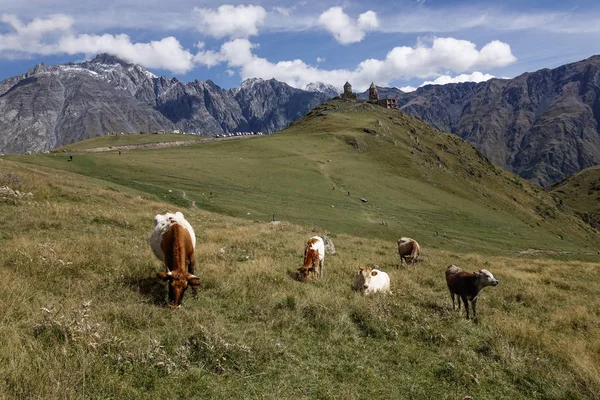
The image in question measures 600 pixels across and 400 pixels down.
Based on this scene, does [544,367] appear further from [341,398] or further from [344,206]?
[344,206]

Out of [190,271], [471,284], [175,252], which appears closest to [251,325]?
[190,271]

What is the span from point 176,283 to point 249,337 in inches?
104

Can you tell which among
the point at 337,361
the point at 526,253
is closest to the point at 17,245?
the point at 337,361

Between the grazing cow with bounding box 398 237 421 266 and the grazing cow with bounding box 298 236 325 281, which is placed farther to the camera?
the grazing cow with bounding box 398 237 421 266

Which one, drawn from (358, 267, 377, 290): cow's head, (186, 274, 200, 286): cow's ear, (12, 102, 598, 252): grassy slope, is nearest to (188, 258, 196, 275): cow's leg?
(186, 274, 200, 286): cow's ear

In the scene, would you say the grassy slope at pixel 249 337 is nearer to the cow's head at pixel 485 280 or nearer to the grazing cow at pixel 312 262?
the grazing cow at pixel 312 262

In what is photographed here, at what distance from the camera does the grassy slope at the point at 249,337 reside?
6379mm

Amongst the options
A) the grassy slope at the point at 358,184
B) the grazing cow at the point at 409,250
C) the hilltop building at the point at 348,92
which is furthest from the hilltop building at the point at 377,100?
the grazing cow at the point at 409,250

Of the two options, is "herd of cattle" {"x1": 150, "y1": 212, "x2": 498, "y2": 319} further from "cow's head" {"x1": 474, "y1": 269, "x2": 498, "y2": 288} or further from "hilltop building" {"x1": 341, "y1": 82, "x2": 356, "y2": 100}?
"hilltop building" {"x1": 341, "y1": 82, "x2": 356, "y2": 100}

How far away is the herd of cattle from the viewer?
31.8ft

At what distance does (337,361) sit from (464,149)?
153 metres

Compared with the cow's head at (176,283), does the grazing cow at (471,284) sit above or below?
below

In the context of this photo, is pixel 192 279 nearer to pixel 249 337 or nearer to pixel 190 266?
pixel 190 266

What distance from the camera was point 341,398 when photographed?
6773mm
